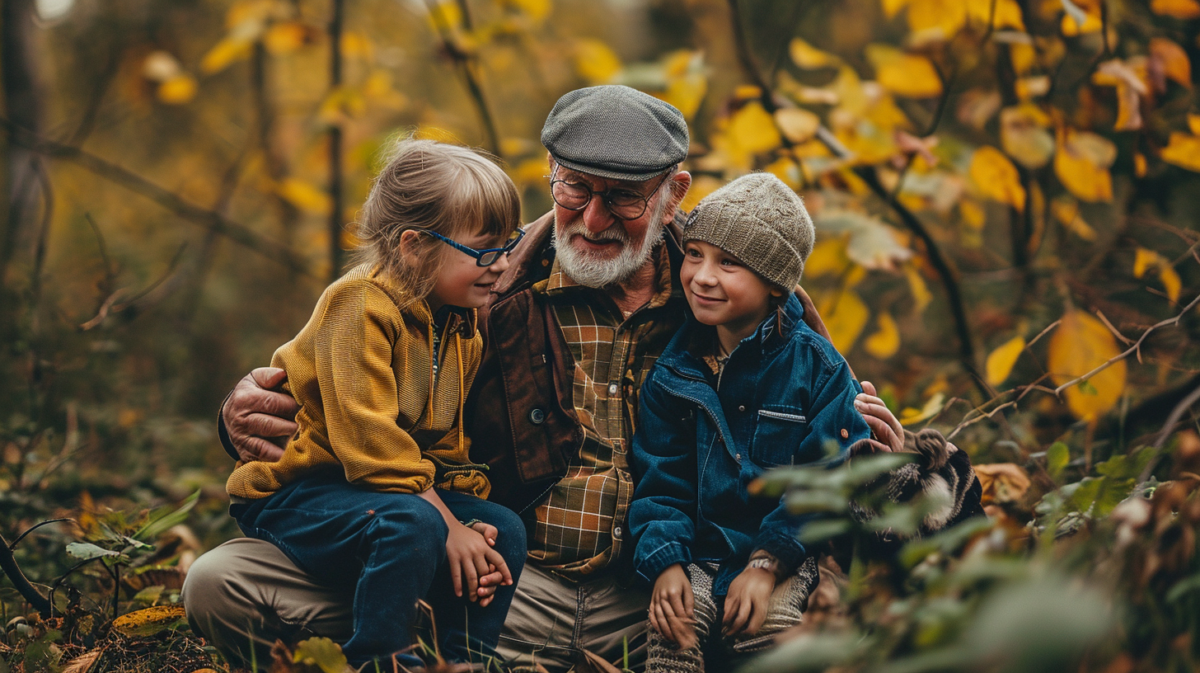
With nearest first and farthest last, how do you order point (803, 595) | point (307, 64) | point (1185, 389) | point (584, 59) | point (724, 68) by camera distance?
1. point (803, 595)
2. point (1185, 389)
3. point (584, 59)
4. point (724, 68)
5. point (307, 64)

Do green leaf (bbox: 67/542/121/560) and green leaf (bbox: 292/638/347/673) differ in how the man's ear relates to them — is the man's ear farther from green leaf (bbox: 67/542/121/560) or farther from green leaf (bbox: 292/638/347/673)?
green leaf (bbox: 67/542/121/560)

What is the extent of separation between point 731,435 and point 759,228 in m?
0.56

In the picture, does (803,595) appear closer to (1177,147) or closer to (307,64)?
(1177,147)

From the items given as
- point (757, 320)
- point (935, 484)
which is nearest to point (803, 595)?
point (935, 484)

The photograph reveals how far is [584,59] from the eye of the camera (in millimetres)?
4590

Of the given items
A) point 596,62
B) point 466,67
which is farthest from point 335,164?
point 596,62

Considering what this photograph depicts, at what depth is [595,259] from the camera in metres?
2.57

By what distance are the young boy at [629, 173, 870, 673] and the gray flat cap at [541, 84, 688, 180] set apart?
0.70ft

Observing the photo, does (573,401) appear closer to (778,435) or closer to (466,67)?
(778,435)

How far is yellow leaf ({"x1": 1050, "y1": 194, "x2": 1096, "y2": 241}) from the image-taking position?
4367mm

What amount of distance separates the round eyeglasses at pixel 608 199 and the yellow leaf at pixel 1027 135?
6.03 ft

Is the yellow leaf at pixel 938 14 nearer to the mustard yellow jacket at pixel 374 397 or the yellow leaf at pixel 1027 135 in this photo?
the yellow leaf at pixel 1027 135

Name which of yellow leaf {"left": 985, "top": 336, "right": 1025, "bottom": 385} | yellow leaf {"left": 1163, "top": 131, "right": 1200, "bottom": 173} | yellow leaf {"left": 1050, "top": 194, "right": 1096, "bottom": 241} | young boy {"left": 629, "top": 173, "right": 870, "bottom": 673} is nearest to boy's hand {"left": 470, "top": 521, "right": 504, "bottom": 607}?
young boy {"left": 629, "top": 173, "right": 870, "bottom": 673}

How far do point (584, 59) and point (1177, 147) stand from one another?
2690 millimetres
